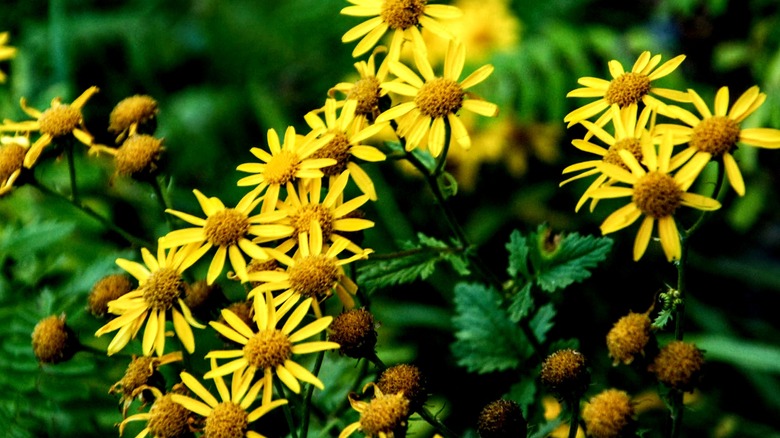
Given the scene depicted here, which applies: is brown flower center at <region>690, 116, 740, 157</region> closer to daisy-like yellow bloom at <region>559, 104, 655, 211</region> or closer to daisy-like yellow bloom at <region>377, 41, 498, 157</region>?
daisy-like yellow bloom at <region>559, 104, 655, 211</region>

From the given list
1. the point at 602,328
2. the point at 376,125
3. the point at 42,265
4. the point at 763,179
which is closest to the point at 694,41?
the point at 763,179

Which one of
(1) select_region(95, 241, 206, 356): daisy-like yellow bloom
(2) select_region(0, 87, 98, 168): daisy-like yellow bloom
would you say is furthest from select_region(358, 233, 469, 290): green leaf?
(2) select_region(0, 87, 98, 168): daisy-like yellow bloom

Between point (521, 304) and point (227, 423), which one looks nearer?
point (227, 423)

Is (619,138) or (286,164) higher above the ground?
(619,138)

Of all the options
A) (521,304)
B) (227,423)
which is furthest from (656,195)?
(227,423)

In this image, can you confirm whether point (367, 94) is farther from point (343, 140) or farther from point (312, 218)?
point (312, 218)
